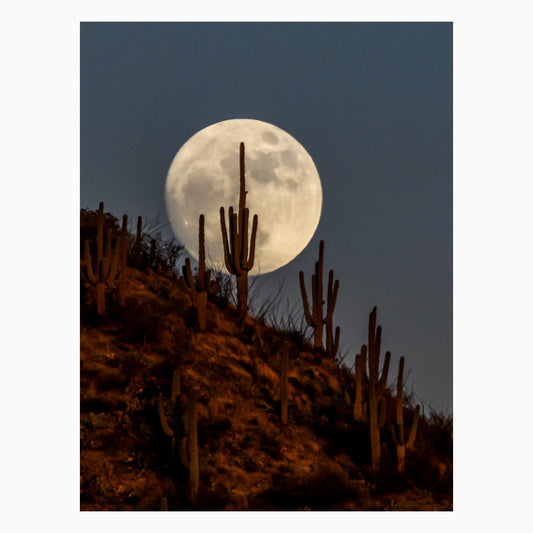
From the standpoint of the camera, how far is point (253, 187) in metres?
16.9

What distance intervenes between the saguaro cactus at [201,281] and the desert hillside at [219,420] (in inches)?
20.5

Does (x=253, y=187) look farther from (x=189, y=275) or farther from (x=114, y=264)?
(x=114, y=264)

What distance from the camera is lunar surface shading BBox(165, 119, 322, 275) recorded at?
16.4 meters

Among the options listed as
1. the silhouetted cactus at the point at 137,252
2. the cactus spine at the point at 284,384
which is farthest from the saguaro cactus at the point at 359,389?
the silhouetted cactus at the point at 137,252

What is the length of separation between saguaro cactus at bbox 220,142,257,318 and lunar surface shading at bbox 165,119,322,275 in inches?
7.8

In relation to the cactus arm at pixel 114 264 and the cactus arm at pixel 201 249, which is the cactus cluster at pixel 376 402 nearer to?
the cactus arm at pixel 201 249

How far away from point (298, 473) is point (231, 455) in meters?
1.03

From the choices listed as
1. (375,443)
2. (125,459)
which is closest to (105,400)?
(125,459)

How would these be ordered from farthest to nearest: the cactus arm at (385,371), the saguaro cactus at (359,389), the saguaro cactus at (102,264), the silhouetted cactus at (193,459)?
the saguaro cactus at (102,264) → the saguaro cactus at (359,389) → the cactus arm at (385,371) → the silhouetted cactus at (193,459)

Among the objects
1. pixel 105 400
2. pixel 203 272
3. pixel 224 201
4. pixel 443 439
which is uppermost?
pixel 224 201

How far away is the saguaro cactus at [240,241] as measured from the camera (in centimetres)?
1530

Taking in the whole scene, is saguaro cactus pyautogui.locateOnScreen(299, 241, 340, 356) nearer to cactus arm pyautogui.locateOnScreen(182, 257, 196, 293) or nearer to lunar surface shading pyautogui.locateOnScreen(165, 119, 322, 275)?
lunar surface shading pyautogui.locateOnScreen(165, 119, 322, 275)

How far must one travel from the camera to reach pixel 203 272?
15.4m

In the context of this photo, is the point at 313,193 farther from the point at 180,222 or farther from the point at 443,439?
the point at 443,439
